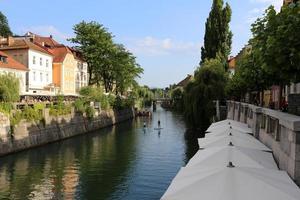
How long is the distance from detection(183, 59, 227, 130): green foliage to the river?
3607mm

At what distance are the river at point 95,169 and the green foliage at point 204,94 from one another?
3607mm

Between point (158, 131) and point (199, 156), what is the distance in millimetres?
41697

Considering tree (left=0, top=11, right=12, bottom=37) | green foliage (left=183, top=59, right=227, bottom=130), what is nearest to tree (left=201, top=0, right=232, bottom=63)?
green foliage (left=183, top=59, right=227, bottom=130)

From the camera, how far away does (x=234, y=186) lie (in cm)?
910

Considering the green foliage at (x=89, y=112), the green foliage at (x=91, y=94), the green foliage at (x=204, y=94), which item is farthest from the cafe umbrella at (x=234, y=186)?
the green foliage at (x=91, y=94)

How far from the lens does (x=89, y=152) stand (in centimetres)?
3725

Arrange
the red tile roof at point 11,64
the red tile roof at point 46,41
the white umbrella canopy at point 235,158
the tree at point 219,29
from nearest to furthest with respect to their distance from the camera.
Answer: the white umbrella canopy at point 235,158, the red tile roof at point 11,64, the tree at point 219,29, the red tile roof at point 46,41

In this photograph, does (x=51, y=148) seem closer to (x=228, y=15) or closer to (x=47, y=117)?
(x=47, y=117)

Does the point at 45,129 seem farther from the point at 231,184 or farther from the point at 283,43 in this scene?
the point at 231,184

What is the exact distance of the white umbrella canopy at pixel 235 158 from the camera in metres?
13.0

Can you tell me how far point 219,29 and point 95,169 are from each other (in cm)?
3807

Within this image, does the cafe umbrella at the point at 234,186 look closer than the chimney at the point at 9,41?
Yes

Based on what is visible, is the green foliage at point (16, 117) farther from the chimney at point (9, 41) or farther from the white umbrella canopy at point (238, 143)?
the chimney at point (9, 41)

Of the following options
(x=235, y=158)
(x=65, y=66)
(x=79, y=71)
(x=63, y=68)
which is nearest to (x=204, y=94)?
(x=235, y=158)
